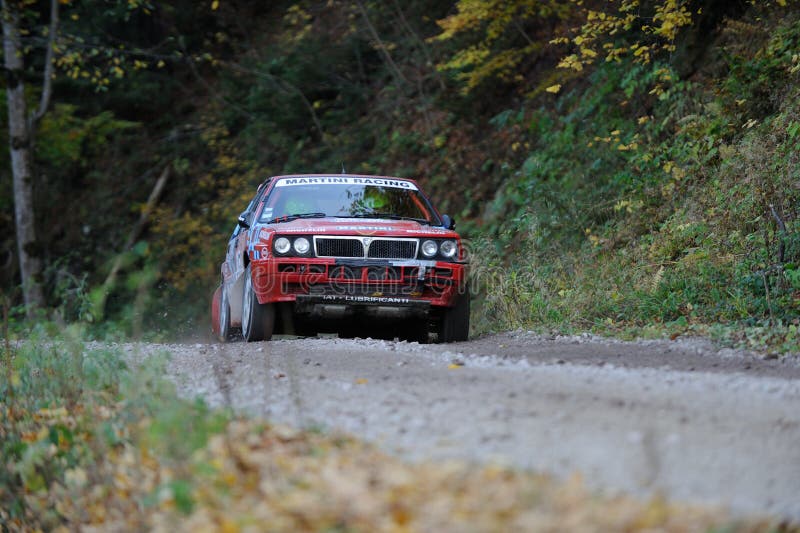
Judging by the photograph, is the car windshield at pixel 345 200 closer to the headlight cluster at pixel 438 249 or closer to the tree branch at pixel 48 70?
the headlight cluster at pixel 438 249

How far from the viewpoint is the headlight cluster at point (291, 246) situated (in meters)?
9.29

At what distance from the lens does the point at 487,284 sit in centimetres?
1252

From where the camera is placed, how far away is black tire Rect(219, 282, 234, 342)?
1145 centimetres

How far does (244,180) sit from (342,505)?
21.4 m

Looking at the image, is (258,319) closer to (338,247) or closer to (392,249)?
(338,247)

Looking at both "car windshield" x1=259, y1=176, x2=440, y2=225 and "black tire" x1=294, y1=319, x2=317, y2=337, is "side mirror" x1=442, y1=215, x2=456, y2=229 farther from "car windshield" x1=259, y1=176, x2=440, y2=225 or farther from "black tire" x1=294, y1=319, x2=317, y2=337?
"black tire" x1=294, y1=319, x2=317, y2=337

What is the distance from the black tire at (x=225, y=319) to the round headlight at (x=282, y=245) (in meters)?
2.08

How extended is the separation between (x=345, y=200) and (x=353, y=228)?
1.14 meters

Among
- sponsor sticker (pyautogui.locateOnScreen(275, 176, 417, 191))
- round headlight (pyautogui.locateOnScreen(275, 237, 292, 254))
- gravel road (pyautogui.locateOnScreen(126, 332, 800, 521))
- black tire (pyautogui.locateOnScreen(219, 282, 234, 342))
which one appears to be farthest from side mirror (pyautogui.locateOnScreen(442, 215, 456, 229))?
black tire (pyautogui.locateOnScreen(219, 282, 234, 342))

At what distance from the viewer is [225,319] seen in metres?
11.6

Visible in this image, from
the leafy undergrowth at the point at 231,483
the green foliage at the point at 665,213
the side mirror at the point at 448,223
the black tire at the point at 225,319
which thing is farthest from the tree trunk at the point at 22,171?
the leafy undergrowth at the point at 231,483

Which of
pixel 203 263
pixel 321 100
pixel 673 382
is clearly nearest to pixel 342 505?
pixel 673 382

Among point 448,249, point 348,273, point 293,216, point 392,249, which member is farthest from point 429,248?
point 293,216

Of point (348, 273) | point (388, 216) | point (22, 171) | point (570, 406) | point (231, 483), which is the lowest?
point (231, 483)
